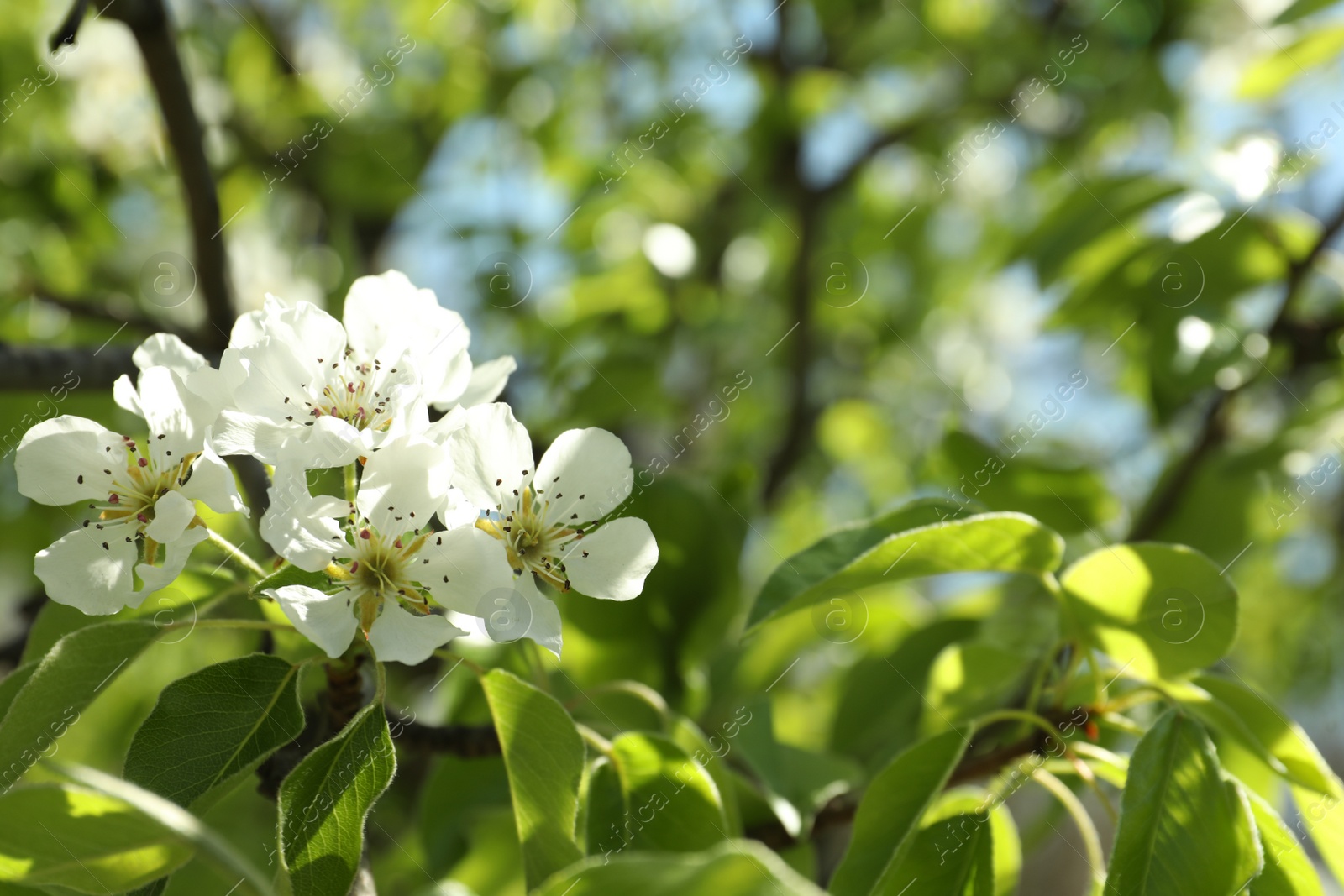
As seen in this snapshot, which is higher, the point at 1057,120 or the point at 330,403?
the point at 330,403

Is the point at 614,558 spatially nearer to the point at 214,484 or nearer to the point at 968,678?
the point at 214,484

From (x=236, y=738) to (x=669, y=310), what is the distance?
1492 mm

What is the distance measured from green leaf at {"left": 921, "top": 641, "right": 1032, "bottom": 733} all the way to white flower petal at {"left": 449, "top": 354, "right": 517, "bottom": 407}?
2.06 feet

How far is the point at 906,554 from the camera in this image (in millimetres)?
935

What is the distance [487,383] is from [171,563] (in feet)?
1.05

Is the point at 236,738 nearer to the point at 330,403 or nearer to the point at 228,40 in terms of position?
the point at 330,403

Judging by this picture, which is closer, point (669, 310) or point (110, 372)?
point (110, 372)

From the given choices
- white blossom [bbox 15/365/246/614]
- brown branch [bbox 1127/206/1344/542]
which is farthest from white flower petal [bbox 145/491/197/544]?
brown branch [bbox 1127/206/1344/542]

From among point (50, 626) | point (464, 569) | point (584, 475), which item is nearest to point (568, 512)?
point (584, 475)

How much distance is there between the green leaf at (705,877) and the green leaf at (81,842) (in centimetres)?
25

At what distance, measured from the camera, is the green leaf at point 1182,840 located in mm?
843

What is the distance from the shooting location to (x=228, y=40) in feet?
8.64

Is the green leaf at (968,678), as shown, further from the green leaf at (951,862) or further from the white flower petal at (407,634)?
the white flower petal at (407,634)

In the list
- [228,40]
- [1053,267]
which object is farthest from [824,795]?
[228,40]
